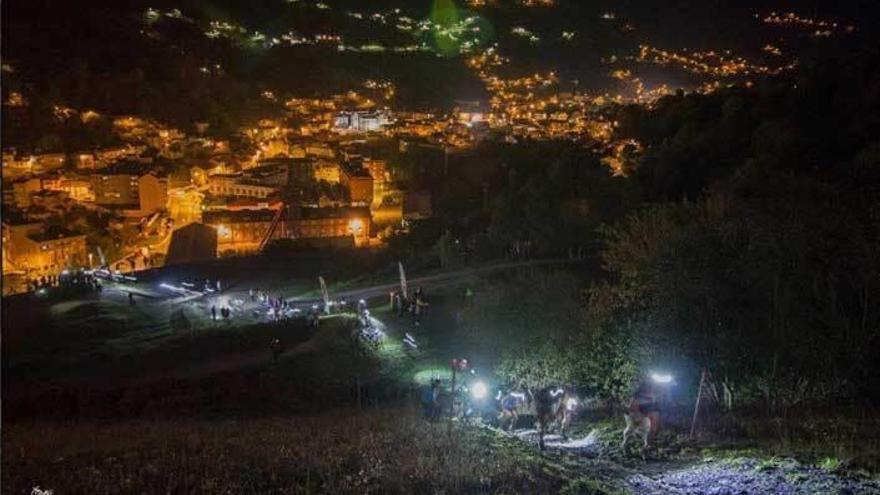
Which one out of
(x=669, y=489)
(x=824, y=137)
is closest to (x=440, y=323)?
(x=669, y=489)

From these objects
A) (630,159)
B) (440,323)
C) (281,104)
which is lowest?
(440,323)

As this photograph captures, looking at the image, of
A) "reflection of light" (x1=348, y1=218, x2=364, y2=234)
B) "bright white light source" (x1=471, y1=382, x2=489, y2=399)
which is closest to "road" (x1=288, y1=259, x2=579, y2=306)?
"bright white light source" (x1=471, y1=382, x2=489, y2=399)

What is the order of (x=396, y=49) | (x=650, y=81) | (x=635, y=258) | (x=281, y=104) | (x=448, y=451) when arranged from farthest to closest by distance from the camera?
1. (x=396, y=49)
2. (x=650, y=81)
3. (x=281, y=104)
4. (x=635, y=258)
5. (x=448, y=451)

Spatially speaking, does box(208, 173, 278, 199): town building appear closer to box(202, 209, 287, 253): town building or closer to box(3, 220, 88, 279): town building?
box(202, 209, 287, 253): town building

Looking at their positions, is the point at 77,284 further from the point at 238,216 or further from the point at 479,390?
the point at 479,390

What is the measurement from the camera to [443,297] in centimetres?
2611

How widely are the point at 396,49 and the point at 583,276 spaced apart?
4120 inches

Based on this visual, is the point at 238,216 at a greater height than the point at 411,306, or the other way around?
the point at 238,216

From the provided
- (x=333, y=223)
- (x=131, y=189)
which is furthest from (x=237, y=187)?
(x=333, y=223)

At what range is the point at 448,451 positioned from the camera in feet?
31.6

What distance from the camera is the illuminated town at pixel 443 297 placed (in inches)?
383

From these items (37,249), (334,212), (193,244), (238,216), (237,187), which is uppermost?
(237,187)

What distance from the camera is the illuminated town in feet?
31.9

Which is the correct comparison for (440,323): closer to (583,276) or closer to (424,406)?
(583,276)
